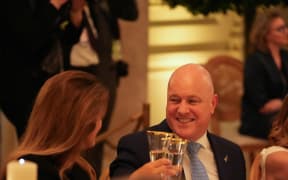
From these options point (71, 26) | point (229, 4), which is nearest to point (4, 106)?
point (71, 26)

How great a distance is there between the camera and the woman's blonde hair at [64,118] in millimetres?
2750

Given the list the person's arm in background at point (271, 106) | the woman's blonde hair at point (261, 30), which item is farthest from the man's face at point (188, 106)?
the woman's blonde hair at point (261, 30)

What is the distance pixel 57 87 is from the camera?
2852 millimetres

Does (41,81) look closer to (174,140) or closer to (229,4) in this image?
(229,4)

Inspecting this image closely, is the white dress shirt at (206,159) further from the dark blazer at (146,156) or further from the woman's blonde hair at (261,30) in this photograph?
the woman's blonde hair at (261,30)

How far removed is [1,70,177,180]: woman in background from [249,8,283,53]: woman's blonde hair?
12.1ft

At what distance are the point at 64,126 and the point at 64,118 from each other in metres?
0.03

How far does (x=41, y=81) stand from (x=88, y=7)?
0.59 m

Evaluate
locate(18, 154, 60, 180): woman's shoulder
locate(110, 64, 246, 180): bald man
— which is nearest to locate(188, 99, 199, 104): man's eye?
locate(110, 64, 246, 180): bald man

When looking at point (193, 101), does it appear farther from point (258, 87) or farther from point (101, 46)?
point (258, 87)

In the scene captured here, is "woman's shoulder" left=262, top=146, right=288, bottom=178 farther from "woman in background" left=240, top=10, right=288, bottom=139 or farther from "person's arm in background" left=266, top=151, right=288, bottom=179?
"woman in background" left=240, top=10, right=288, bottom=139

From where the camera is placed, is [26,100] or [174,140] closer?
[174,140]

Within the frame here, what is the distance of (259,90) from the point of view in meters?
6.27

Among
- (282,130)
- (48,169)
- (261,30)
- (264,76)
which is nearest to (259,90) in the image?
(264,76)
